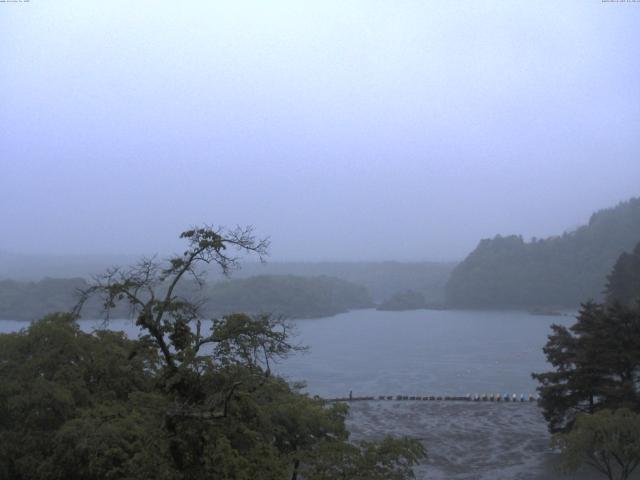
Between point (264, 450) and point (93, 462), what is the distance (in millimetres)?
1448

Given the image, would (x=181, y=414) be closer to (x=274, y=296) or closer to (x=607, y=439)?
(x=607, y=439)

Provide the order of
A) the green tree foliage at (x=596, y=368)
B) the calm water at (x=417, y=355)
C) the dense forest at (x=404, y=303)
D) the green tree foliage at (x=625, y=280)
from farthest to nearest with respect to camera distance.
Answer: the dense forest at (x=404, y=303) → the green tree foliage at (x=625, y=280) → the calm water at (x=417, y=355) → the green tree foliage at (x=596, y=368)

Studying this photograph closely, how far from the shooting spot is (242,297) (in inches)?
2466

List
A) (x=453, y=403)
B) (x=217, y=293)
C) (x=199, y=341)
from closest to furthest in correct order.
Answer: (x=199, y=341) → (x=453, y=403) → (x=217, y=293)

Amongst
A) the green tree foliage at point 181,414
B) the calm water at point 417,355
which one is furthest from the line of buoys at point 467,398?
the green tree foliage at point 181,414

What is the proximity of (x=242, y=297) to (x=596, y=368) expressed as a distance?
49.7 m

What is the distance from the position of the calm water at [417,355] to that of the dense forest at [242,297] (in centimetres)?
282

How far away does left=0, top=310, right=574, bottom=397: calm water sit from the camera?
2755 centimetres

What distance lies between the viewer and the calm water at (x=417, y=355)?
2755 centimetres

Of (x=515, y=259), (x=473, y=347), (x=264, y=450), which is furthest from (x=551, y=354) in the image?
(x=515, y=259)

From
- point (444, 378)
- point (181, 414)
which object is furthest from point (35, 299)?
point (181, 414)

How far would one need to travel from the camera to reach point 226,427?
17.3 ft

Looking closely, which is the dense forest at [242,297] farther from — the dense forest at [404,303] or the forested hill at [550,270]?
the forested hill at [550,270]

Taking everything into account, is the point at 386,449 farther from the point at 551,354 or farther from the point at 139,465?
the point at 551,354
